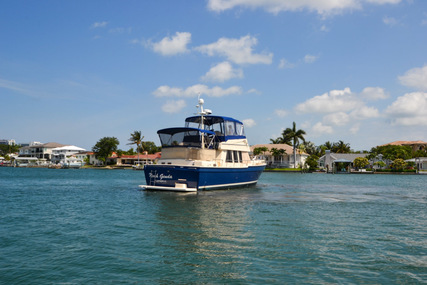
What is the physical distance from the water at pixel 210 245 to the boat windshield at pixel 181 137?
9.98 m

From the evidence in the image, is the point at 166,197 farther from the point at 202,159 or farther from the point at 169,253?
the point at 169,253

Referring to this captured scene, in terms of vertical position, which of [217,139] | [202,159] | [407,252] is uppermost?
[217,139]

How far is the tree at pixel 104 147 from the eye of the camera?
120250mm

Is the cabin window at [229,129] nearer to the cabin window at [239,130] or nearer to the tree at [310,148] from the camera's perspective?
the cabin window at [239,130]

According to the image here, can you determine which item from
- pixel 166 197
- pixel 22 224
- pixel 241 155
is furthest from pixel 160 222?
pixel 241 155

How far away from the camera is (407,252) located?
11.1 metres

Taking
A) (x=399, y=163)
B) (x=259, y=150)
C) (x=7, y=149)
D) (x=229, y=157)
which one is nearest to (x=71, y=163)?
(x=259, y=150)

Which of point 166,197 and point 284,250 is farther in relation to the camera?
point 166,197

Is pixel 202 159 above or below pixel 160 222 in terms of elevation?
above

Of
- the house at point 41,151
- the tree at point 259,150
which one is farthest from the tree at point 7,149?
the tree at point 259,150

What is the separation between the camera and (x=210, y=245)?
1176cm

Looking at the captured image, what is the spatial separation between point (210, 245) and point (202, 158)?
17730 millimetres

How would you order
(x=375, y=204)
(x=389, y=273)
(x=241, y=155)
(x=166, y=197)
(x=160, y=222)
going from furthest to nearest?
(x=241, y=155) < (x=166, y=197) < (x=375, y=204) < (x=160, y=222) < (x=389, y=273)

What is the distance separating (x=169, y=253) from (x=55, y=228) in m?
6.52
